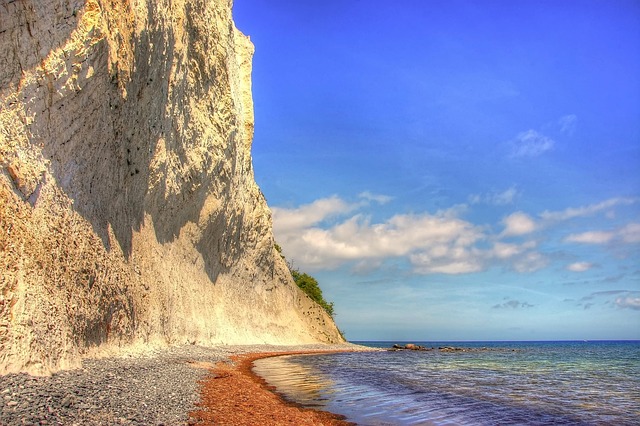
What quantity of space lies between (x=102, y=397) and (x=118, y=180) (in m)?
11.9

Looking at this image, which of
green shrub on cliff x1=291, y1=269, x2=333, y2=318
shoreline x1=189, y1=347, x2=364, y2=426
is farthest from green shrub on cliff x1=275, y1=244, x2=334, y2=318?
shoreline x1=189, y1=347, x2=364, y2=426

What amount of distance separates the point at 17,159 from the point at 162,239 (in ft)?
44.9

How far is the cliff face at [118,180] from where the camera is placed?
11.5 metres

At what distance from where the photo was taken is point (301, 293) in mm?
54125

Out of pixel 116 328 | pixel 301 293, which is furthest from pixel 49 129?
pixel 301 293

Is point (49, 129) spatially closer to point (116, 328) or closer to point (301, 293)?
point (116, 328)

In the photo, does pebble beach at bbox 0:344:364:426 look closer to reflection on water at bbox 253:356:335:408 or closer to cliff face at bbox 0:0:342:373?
cliff face at bbox 0:0:342:373

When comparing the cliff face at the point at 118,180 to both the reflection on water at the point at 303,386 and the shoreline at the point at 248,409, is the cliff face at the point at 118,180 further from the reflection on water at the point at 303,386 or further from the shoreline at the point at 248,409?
the reflection on water at the point at 303,386

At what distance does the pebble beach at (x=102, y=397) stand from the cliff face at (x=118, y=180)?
1003 millimetres

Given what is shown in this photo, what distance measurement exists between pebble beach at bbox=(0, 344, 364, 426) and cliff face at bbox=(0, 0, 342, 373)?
3.29 ft

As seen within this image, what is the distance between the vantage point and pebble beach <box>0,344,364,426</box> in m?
7.03

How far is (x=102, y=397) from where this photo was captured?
8703 mm

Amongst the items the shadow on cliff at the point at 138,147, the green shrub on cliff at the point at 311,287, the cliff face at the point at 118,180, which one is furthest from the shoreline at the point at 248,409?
the green shrub on cliff at the point at 311,287

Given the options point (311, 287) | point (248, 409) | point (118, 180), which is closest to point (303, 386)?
point (248, 409)
